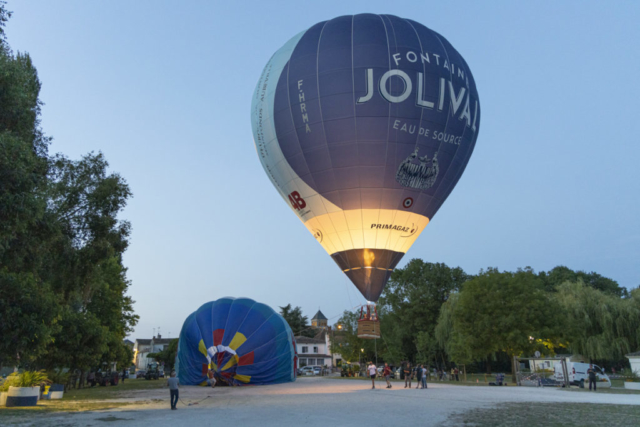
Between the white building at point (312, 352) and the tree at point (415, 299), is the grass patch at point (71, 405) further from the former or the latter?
the white building at point (312, 352)

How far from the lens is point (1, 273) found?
13.5m

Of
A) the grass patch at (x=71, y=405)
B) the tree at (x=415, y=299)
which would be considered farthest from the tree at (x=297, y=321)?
the grass patch at (x=71, y=405)

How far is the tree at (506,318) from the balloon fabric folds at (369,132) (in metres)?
14.8

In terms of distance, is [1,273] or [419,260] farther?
[419,260]

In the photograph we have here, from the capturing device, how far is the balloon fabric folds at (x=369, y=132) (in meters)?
19.8

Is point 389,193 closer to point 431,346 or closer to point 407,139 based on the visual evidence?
point 407,139

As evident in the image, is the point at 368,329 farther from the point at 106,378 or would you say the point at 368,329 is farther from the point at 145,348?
the point at 145,348

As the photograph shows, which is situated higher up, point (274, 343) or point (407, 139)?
point (407, 139)

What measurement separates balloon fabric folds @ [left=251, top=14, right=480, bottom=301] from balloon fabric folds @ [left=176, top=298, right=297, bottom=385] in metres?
8.61

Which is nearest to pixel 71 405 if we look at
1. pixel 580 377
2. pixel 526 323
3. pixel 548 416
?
pixel 548 416

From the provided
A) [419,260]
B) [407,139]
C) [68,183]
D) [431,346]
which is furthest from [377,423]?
[419,260]

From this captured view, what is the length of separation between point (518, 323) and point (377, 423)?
2542cm

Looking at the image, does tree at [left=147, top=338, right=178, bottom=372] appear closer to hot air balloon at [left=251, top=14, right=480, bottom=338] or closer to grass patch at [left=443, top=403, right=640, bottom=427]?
hot air balloon at [left=251, top=14, right=480, bottom=338]

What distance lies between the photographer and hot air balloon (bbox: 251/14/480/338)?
65.1 feet
